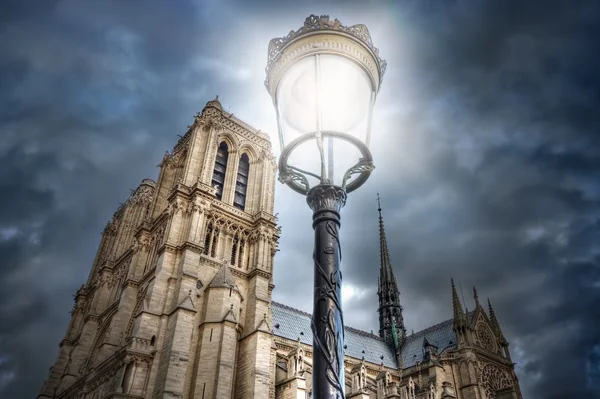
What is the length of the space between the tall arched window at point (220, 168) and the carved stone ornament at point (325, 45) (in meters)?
27.6

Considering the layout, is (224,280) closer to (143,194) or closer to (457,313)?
(143,194)

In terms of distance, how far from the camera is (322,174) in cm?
604

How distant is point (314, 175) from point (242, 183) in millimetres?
30538

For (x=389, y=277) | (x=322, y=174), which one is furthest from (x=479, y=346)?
(x=322, y=174)

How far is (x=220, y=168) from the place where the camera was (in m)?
35.5

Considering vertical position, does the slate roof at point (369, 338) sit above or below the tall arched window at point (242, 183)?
below

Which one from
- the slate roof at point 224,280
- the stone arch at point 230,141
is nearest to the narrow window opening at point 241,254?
the slate roof at point 224,280

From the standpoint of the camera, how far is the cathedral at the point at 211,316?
79.3 feet

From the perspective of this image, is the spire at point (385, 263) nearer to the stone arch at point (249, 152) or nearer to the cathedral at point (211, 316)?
the cathedral at point (211, 316)

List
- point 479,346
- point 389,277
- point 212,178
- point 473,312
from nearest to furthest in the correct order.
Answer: point 212,178
point 479,346
point 473,312
point 389,277

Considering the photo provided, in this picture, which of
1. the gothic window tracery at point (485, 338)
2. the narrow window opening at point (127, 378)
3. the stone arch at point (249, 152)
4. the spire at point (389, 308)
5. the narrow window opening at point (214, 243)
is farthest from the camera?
the spire at point (389, 308)

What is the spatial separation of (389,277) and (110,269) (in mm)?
35112

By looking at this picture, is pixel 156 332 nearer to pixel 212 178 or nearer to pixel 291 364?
pixel 291 364

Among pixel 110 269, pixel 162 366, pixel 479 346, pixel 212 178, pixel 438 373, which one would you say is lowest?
pixel 162 366
